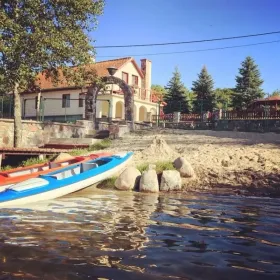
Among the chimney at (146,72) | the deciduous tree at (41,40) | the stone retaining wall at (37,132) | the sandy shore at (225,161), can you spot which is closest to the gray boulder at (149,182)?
the sandy shore at (225,161)

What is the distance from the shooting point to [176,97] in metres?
37.1

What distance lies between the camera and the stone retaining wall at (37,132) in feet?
52.2

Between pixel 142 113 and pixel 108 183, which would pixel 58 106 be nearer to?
pixel 142 113

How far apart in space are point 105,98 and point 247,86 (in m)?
14.5

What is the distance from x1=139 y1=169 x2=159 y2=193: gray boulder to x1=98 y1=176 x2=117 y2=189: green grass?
1.02 metres

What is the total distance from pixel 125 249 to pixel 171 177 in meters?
6.07

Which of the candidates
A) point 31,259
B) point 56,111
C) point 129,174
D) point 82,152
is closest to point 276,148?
point 129,174

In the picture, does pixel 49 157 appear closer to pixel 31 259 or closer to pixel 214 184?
pixel 214 184

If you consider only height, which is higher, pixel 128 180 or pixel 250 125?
pixel 250 125

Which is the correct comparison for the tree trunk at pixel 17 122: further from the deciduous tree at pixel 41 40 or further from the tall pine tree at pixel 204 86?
the tall pine tree at pixel 204 86

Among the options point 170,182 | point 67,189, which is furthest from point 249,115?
point 67,189

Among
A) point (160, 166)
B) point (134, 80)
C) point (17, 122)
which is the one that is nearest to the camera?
point (160, 166)

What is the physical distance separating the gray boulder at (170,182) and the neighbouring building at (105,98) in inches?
877

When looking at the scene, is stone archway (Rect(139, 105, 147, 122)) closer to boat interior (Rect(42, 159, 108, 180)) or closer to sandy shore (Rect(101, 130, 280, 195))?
sandy shore (Rect(101, 130, 280, 195))
